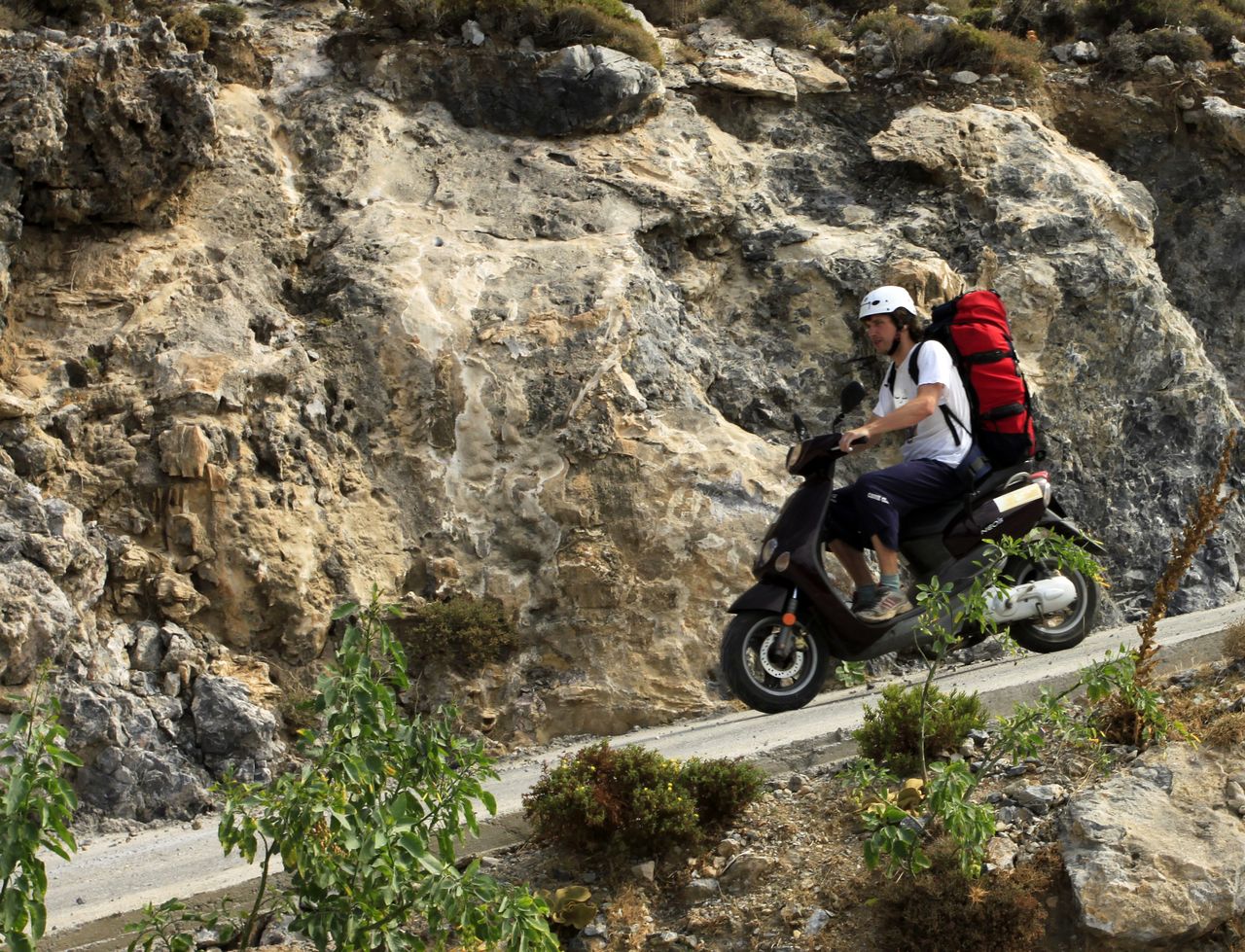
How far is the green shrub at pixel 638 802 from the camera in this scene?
33.3 feet

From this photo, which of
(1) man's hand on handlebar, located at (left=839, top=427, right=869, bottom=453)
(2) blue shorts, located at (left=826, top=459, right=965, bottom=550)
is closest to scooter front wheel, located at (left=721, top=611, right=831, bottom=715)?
(2) blue shorts, located at (left=826, top=459, right=965, bottom=550)

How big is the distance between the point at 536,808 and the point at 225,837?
126 inches

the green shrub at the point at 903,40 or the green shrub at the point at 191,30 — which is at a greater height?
the green shrub at the point at 191,30

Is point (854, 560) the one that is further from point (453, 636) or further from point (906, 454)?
point (453, 636)

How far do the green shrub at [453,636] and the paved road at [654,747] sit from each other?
3.70ft

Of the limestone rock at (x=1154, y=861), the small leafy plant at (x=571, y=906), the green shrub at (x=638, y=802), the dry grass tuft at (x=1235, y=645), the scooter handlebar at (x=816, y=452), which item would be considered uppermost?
the scooter handlebar at (x=816, y=452)

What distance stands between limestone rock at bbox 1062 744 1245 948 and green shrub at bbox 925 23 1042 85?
13.0 metres

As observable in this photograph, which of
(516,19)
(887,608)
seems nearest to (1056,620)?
(887,608)

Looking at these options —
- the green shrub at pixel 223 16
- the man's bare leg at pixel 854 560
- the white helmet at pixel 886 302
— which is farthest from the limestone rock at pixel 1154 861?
the green shrub at pixel 223 16

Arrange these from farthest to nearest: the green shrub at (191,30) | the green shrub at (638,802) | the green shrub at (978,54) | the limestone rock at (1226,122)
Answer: the limestone rock at (1226,122) < the green shrub at (978,54) < the green shrub at (191,30) < the green shrub at (638,802)

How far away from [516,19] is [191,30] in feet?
12.8

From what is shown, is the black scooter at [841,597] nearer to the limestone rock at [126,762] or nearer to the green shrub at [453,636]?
the green shrub at [453,636]

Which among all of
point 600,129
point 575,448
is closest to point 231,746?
point 575,448

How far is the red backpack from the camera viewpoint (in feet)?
30.8
